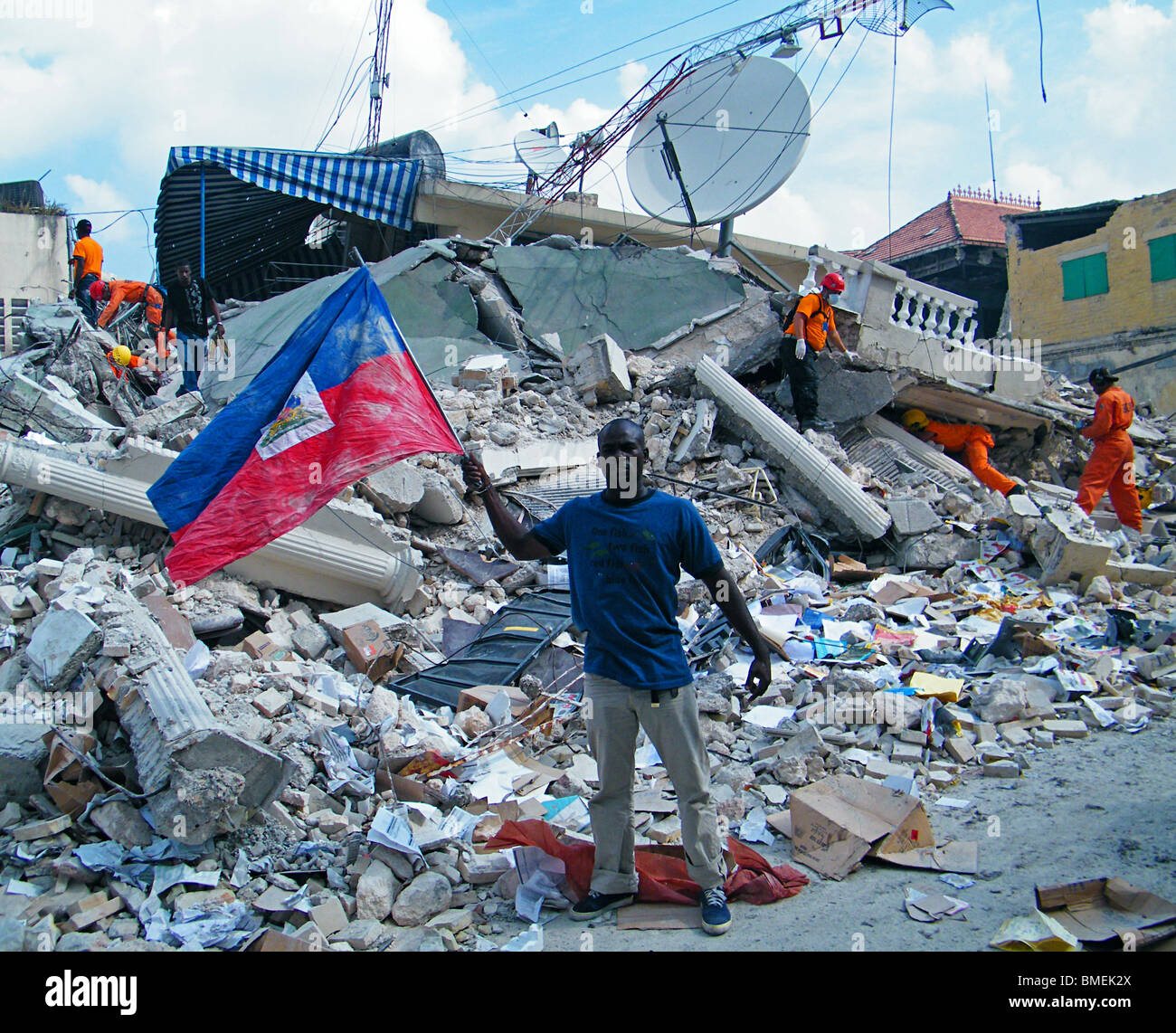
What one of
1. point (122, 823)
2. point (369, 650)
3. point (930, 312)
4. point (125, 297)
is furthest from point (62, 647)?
point (125, 297)

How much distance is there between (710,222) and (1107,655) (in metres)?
8.63

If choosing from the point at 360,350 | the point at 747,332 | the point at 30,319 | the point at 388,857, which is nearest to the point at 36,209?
the point at 30,319

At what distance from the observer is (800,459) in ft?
27.0

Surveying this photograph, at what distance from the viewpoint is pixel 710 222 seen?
1199 centimetres

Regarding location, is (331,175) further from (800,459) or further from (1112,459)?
(1112,459)

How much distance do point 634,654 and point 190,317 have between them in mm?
14847

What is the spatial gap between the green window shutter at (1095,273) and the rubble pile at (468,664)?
1097 cm

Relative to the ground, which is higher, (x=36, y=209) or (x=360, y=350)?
(x=36, y=209)

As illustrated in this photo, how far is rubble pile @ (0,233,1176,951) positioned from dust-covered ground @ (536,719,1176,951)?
0.28m

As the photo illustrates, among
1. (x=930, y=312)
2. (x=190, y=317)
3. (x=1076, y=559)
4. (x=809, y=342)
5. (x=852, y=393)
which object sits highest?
(x=190, y=317)

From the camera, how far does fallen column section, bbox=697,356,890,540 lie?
7820mm

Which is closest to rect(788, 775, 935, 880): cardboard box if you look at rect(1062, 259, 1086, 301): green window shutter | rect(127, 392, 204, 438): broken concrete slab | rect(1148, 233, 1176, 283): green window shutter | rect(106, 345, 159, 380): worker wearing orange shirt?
rect(127, 392, 204, 438): broken concrete slab

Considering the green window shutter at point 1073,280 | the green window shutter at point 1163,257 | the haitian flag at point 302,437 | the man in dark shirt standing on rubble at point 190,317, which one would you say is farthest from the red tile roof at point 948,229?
the haitian flag at point 302,437
